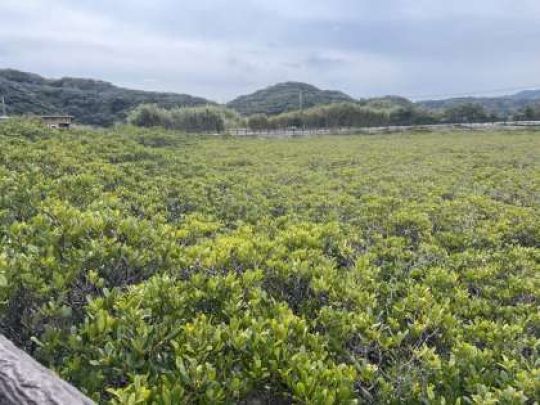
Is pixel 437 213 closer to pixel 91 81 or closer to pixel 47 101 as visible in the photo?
pixel 47 101

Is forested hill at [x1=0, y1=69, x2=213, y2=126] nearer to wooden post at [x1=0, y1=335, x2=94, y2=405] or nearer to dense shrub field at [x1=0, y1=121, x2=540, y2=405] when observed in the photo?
dense shrub field at [x1=0, y1=121, x2=540, y2=405]

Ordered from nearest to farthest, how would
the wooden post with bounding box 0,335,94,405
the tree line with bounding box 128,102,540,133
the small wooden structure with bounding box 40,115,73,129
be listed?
the wooden post with bounding box 0,335,94,405
the small wooden structure with bounding box 40,115,73,129
the tree line with bounding box 128,102,540,133

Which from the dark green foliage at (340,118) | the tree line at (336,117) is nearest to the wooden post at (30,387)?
the tree line at (336,117)

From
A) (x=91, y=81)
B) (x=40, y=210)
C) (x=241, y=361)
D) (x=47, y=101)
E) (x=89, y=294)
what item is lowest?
(x=241, y=361)

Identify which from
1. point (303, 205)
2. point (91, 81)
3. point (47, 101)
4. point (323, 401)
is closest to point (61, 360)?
point (323, 401)

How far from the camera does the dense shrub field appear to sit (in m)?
2.35

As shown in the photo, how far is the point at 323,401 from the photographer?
213cm

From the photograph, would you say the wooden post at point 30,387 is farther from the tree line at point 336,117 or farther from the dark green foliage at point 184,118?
the tree line at point 336,117

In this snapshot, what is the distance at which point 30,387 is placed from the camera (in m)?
1.75

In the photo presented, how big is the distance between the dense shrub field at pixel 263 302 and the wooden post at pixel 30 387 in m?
0.26

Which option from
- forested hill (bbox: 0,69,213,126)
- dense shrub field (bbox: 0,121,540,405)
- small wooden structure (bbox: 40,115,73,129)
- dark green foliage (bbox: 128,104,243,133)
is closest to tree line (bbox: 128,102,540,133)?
dark green foliage (bbox: 128,104,243,133)

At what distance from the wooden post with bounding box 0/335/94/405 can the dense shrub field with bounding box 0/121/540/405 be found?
26 cm

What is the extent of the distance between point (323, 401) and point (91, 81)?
171655 mm

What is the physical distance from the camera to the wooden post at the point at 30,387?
1.71 metres
